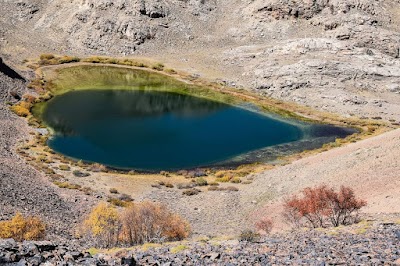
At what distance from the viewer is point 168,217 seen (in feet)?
106

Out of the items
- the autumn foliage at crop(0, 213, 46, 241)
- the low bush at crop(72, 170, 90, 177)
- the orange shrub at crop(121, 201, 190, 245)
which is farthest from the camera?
the low bush at crop(72, 170, 90, 177)

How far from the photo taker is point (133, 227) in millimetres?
29625

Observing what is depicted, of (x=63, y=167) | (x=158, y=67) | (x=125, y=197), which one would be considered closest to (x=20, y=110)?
(x=63, y=167)

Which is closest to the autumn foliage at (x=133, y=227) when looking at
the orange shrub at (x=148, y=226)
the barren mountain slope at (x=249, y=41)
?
the orange shrub at (x=148, y=226)

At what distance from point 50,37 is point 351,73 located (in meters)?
77.5

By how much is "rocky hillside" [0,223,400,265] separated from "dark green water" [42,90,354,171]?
36429 millimetres

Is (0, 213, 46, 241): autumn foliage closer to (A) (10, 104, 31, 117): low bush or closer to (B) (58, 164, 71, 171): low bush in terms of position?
(B) (58, 164, 71, 171): low bush

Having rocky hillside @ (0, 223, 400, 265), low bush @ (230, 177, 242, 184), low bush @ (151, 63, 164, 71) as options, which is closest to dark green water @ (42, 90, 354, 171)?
low bush @ (230, 177, 242, 184)

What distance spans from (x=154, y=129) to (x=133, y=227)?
42333 mm

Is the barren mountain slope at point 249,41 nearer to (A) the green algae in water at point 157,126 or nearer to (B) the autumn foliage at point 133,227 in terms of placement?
(A) the green algae in water at point 157,126

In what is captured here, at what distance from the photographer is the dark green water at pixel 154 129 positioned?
60.2 meters

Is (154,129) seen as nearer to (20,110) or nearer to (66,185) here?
(20,110)

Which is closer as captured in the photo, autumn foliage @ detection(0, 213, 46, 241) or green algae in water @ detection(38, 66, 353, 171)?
autumn foliage @ detection(0, 213, 46, 241)

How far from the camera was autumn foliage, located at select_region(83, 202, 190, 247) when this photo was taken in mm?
28719
